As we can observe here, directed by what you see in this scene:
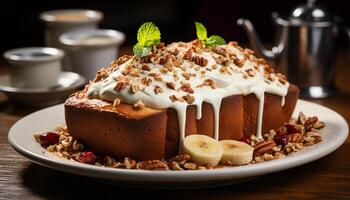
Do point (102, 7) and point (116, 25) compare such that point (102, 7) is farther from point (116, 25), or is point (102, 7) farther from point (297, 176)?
point (297, 176)

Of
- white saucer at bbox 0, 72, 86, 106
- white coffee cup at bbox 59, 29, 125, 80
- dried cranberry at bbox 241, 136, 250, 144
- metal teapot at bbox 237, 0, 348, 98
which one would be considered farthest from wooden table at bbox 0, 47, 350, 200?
white coffee cup at bbox 59, 29, 125, 80

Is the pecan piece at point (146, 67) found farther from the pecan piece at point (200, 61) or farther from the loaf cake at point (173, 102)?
the pecan piece at point (200, 61)

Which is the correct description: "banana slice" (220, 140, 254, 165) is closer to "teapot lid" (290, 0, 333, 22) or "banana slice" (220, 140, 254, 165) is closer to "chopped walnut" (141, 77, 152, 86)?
"chopped walnut" (141, 77, 152, 86)

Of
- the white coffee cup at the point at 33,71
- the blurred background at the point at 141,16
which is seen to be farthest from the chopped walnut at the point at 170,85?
the blurred background at the point at 141,16

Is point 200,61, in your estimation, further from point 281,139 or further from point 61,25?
point 61,25

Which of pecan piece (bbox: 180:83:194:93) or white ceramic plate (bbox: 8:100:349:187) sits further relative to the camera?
pecan piece (bbox: 180:83:194:93)
